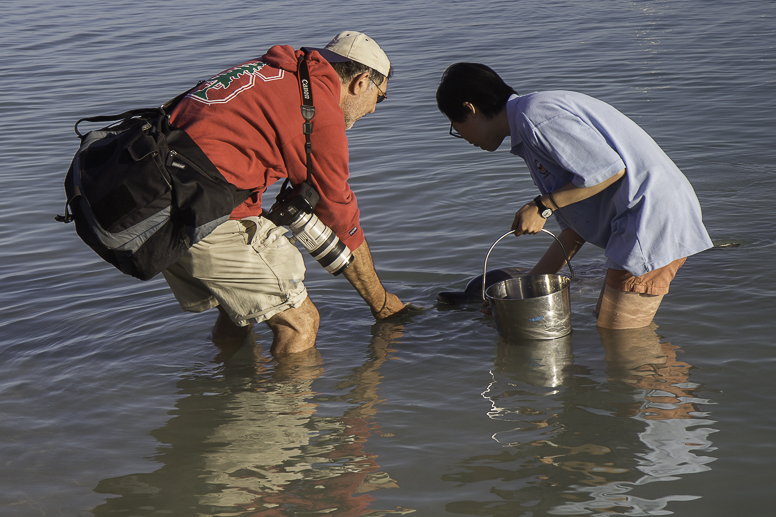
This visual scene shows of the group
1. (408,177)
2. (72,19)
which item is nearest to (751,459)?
A: (408,177)

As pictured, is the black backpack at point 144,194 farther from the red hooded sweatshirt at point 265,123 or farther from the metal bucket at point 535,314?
the metal bucket at point 535,314

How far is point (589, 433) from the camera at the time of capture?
348 cm

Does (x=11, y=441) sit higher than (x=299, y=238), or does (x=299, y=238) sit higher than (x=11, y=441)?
(x=299, y=238)

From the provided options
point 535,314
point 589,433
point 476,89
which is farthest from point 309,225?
point 589,433

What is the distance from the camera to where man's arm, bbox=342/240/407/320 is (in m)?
4.55

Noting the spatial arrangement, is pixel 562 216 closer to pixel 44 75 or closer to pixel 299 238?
pixel 299 238

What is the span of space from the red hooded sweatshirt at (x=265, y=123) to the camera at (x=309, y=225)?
0.08m

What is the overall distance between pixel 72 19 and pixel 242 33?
7307 millimetres

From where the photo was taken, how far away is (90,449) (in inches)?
147

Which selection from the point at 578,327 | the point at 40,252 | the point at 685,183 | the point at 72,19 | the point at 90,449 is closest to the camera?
the point at 90,449

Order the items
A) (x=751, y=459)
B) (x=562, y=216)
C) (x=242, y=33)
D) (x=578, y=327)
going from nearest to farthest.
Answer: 1. (x=751, y=459)
2. (x=562, y=216)
3. (x=578, y=327)
4. (x=242, y=33)

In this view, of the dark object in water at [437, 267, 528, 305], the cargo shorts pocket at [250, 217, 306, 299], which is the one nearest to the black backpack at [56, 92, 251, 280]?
the cargo shorts pocket at [250, 217, 306, 299]

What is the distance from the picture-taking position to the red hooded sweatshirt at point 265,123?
361 cm

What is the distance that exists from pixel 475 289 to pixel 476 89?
1.71m
